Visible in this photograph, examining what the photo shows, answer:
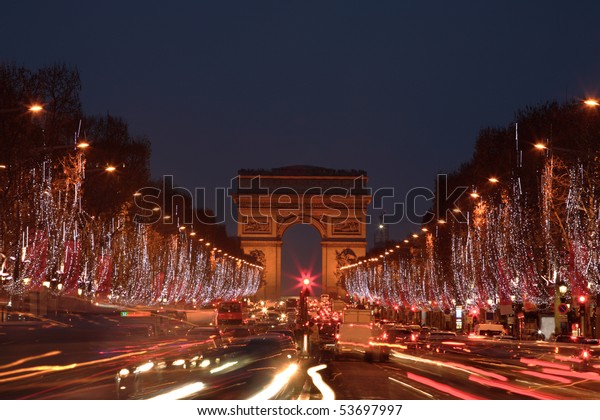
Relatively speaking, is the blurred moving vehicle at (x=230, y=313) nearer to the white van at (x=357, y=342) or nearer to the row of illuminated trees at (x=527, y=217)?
the row of illuminated trees at (x=527, y=217)

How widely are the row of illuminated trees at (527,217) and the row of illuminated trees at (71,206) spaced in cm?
1892

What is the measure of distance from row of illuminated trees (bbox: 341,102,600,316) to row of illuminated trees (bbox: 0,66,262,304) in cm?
1892

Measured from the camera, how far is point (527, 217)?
52938mm

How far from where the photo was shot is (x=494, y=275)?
62312 millimetres

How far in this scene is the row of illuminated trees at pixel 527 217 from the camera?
1806 inches

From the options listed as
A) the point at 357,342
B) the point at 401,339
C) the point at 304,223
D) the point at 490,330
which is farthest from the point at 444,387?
the point at 304,223

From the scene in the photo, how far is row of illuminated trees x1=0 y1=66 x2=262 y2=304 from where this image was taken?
154 feet

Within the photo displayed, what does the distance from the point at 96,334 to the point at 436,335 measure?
789 inches

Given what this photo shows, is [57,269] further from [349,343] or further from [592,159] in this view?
[592,159]

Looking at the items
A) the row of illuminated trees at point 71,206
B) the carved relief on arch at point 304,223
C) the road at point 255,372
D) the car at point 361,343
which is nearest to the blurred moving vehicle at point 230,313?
the row of illuminated trees at point 71,206

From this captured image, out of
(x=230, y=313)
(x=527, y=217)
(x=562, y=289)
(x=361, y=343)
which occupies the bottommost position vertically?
(x=361, y=343)

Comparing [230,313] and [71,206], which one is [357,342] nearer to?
[71,206]

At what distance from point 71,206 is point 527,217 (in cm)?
2262
